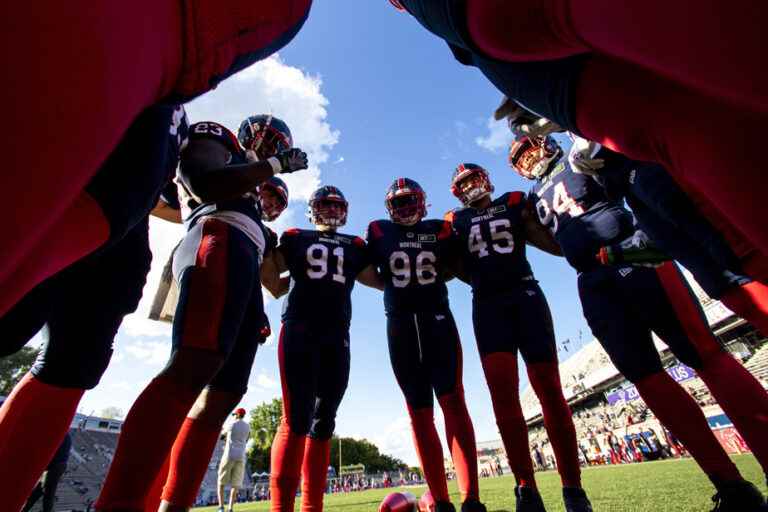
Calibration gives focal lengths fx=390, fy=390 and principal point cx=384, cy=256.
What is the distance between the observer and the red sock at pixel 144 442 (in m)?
1.43

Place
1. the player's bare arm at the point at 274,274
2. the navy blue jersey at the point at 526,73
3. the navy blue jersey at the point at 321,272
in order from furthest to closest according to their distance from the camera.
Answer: the player's bare arm at the point at 274,274, the navy blue jersey at the point at 321,272, the navy blue jersey at the point at 526,73

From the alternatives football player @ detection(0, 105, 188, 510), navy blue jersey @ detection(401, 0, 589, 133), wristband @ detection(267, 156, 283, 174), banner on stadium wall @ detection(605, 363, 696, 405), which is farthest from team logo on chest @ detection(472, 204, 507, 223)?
banner on stadium wall @ detection(605, 363, 696, 405)

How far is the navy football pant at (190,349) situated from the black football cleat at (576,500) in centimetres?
229

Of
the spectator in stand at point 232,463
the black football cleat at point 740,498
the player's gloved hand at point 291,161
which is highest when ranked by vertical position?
the player's gloved hand at point 291,161

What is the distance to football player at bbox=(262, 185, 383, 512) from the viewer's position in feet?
9.95

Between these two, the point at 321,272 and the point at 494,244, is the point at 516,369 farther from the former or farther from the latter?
the point at 321,272

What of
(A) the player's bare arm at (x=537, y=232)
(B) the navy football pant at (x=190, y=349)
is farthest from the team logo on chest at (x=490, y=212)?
(B) the navy football pant at (x=190, y=349)

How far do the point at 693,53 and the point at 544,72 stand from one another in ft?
1.91

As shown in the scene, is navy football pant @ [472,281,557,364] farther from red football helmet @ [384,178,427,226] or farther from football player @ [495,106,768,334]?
red football helmet @ [384,178,427,226]

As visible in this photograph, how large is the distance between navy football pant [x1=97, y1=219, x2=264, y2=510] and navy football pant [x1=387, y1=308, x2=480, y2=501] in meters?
1.62

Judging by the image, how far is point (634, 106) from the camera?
93 cm

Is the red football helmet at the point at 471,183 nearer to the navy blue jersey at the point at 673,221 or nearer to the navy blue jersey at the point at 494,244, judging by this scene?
the navy blue jersey at the point at 494,244

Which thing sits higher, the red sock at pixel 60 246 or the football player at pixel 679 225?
the football player at pixel 679 225

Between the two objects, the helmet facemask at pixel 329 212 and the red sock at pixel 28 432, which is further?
the helmet facemask at pixel 329 212
